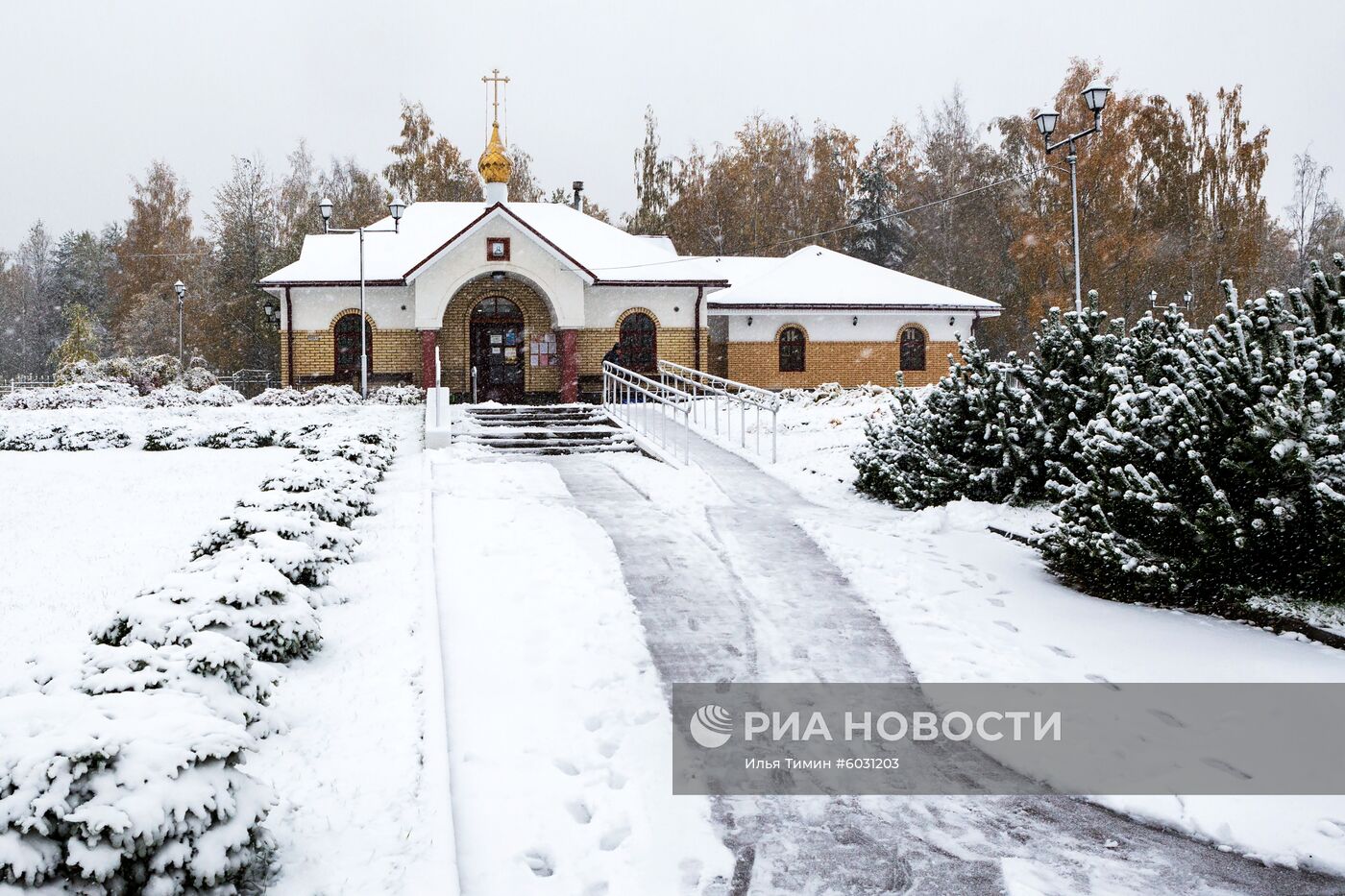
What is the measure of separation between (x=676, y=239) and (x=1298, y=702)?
137 feet

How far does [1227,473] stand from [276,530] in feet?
22.7

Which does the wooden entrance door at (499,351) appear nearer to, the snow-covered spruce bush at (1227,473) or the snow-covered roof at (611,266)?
the snow-covered roof at (611,266)

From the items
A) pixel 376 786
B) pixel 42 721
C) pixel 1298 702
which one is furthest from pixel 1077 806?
pixel 42 721

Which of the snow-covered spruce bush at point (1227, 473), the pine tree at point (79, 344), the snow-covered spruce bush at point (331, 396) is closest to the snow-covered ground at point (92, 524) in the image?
the snow-covered spruce bush at point (331, 396)

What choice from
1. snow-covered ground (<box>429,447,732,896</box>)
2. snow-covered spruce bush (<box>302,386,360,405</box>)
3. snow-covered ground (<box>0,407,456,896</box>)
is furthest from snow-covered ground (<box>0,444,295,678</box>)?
snow-covered spruce bush (<box>302,386,360,405</box>)

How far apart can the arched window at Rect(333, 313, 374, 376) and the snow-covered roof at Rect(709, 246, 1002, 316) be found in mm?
9066

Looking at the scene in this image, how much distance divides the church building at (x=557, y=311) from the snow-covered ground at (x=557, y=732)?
15.0m

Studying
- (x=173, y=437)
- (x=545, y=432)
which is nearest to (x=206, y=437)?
(x=173, y=437)

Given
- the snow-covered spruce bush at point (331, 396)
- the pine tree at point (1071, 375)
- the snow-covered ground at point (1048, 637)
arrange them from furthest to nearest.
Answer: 1. the snow-covered spruce bush at point (331, 396)
2. the pine tree at point (1071, 375)
3. the snow-covered ground at point (1048, 637)

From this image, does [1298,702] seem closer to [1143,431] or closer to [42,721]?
[1143,431]

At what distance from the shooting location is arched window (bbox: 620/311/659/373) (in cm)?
2452

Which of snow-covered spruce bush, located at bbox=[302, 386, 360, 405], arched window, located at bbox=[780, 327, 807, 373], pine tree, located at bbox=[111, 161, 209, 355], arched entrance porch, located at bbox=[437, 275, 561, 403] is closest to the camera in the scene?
snow-covered spruce bush, located at bbox=[302, 386, 360, 405]

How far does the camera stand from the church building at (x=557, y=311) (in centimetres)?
2298

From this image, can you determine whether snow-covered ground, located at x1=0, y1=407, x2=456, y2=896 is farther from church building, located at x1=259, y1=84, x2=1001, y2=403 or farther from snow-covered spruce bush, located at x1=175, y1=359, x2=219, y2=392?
snow-covered spruce bush, located at x1=175, y1=359, x2=219, y2=392
